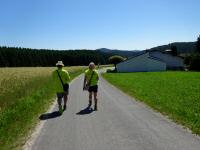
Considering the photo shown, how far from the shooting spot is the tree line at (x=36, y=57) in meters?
121

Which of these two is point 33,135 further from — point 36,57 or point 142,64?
point 36,57

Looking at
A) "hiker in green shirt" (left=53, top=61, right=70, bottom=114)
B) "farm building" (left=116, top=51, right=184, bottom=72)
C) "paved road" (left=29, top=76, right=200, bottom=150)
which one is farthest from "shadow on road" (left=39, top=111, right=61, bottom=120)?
"farm building" (left=116, top=51, right=184, bottom=72)

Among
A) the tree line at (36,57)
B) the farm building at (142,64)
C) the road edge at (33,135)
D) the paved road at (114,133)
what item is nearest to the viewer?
the paved road at (114,133)

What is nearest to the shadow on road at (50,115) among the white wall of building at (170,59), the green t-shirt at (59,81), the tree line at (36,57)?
the green t-shirt at (59,81)

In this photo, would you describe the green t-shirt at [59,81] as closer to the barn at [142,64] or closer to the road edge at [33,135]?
the road edge at [33,135]

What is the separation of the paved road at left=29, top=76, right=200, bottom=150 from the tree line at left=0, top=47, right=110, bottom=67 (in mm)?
107564

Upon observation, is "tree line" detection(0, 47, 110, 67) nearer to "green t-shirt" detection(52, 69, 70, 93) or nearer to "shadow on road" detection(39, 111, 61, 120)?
"green t-shirt" detection(52, 69, 70, 93)

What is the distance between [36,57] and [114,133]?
12878cm

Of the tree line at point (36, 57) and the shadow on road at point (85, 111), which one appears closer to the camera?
the shadow on road at point (85, 111)

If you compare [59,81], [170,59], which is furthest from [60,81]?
[170,59]

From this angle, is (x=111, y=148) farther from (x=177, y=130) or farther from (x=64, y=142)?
(x=177, y=130)

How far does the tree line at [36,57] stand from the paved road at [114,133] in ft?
353

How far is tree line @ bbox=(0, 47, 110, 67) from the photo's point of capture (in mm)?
121000

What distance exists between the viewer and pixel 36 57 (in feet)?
445
